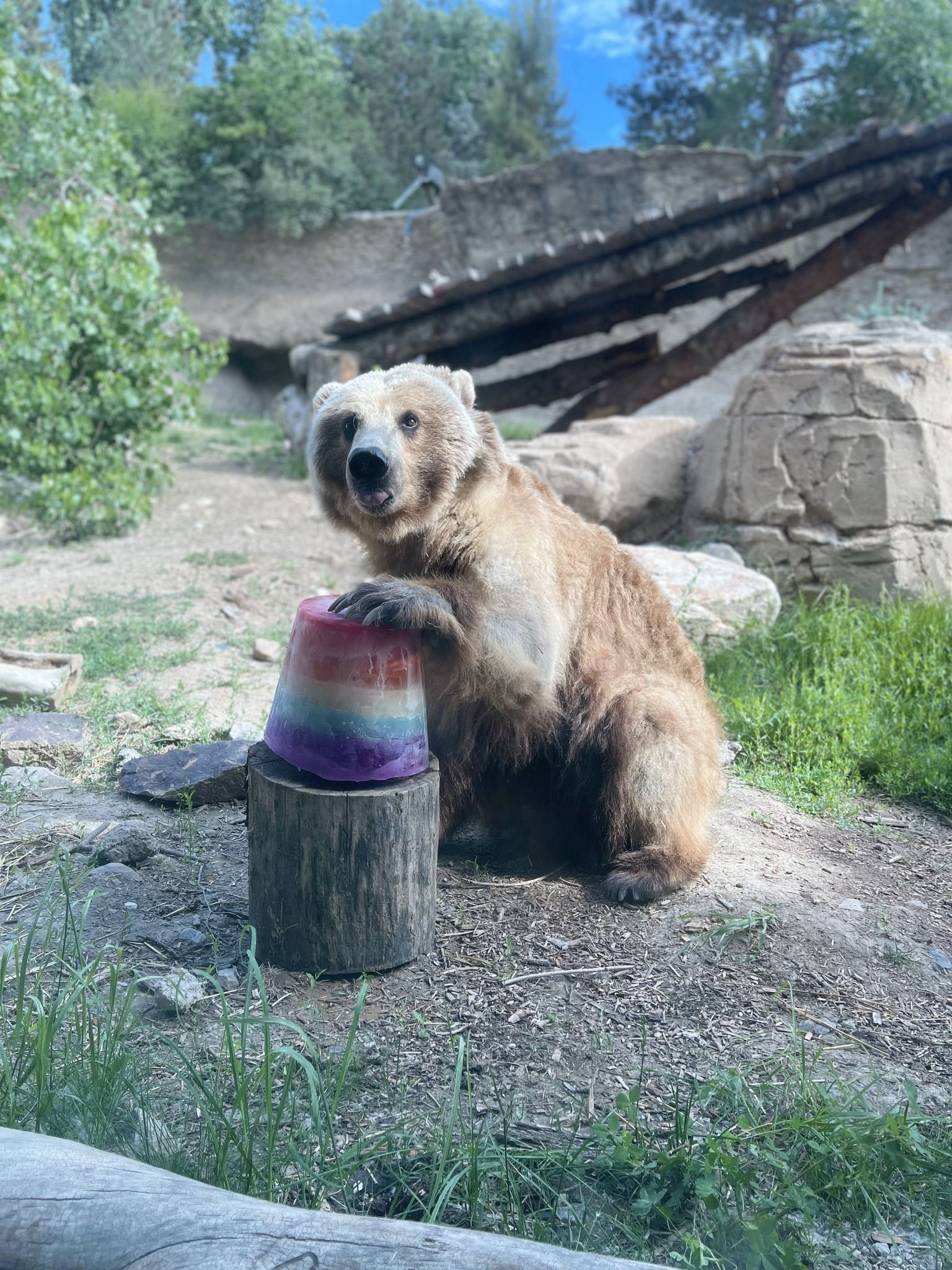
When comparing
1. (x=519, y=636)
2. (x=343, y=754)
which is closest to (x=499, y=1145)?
(x=343, y=754)

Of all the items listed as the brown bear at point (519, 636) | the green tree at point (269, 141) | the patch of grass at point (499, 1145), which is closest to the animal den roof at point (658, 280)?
the brown bear at point (519, 636)

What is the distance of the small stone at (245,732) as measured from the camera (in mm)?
4660

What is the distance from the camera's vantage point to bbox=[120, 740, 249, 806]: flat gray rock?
161 inches

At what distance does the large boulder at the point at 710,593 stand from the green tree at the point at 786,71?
13.5m

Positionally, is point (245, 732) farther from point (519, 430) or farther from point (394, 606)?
point (519, 430)

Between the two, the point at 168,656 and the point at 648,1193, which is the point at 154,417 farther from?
the point at 648,1193

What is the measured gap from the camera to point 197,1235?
1646 mm

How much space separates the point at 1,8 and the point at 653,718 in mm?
12198

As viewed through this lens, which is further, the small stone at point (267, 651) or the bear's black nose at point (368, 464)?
the small stone at point (267, 651)

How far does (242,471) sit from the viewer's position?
432 inches

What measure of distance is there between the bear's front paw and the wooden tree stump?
459mm

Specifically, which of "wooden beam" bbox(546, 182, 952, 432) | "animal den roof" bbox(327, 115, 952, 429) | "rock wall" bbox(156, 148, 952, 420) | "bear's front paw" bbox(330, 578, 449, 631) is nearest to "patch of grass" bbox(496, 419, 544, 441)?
"wooden beam" bbox(546, 182, 952, 432)

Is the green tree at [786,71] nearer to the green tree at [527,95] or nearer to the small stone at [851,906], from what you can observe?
the green tree at [527,95]

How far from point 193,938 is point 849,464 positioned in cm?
532
